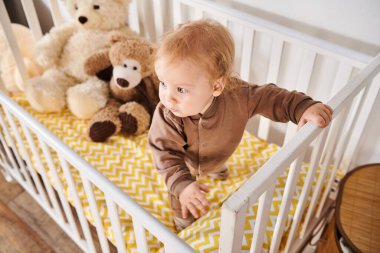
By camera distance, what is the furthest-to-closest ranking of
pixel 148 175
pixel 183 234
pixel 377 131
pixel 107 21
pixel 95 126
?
1. pixel 107 21
2. pixel 95 126
3. pixel 148 175
4. pixel 377 131
5. pixel 183 234

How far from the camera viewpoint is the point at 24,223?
4.65 feet

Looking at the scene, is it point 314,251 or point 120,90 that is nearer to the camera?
point 314,251

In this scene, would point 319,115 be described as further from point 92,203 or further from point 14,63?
point 14,63

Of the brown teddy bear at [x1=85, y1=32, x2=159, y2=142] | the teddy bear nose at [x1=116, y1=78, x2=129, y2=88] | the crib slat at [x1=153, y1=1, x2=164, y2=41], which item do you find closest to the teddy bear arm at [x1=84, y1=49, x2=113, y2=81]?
the brown teddy bear at [x1=85, y1=32, x2=159, y2=142]

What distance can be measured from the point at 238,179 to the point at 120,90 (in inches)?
23.3

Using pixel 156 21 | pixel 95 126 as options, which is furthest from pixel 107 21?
pixel 95 126

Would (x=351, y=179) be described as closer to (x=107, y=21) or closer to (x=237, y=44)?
(x=237, y=44)

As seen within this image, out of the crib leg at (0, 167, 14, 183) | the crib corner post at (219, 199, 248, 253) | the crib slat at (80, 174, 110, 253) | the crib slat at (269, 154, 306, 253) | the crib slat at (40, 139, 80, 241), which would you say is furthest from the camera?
the crib leg at (0, 167, 14, 183)

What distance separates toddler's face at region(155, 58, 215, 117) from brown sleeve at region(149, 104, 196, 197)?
0.09m

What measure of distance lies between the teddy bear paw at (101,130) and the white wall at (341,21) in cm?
64

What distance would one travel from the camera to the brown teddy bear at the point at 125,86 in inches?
52.6

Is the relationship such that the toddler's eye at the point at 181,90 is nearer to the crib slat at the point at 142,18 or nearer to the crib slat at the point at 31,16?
the crib slat at the point at 142,18

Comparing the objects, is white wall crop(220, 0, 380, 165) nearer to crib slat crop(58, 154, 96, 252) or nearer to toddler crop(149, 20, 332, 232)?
toddler crop(149, 20, 332, 232)

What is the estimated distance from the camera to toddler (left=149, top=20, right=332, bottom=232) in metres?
0.71
